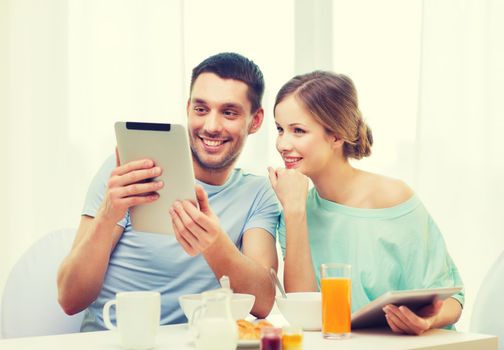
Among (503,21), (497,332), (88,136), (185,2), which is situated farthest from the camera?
(503,21)

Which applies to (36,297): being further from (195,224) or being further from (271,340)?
(271,340)

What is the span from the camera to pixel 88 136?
2402 mm

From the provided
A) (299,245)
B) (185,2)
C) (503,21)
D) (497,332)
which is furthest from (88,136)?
(503,21)

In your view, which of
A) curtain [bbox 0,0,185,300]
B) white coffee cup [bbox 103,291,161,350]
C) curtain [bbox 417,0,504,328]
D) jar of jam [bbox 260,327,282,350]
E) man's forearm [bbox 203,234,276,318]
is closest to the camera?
jar of jam [bbox 260,327,282,350]

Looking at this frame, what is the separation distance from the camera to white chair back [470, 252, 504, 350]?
1.72 m

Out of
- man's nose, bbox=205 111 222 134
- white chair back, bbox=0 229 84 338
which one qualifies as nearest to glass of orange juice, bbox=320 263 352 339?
man's nose, bbox=205 111 222 134

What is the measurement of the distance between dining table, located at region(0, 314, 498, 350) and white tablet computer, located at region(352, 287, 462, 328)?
23mm

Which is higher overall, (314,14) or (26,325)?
(314,14)

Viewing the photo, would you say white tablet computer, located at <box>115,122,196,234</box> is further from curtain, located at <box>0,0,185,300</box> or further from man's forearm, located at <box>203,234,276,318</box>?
curtain, located at <box>0,0,185,300</box>

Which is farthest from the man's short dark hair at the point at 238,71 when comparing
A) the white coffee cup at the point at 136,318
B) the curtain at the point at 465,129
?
the curtain at the point at 465,129

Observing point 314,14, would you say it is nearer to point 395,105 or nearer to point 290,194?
point 395,105

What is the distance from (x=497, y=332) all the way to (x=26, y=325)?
46.7 inches

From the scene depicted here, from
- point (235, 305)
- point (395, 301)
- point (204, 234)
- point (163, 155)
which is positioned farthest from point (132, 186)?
point (395, 301)

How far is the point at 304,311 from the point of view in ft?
4.65
